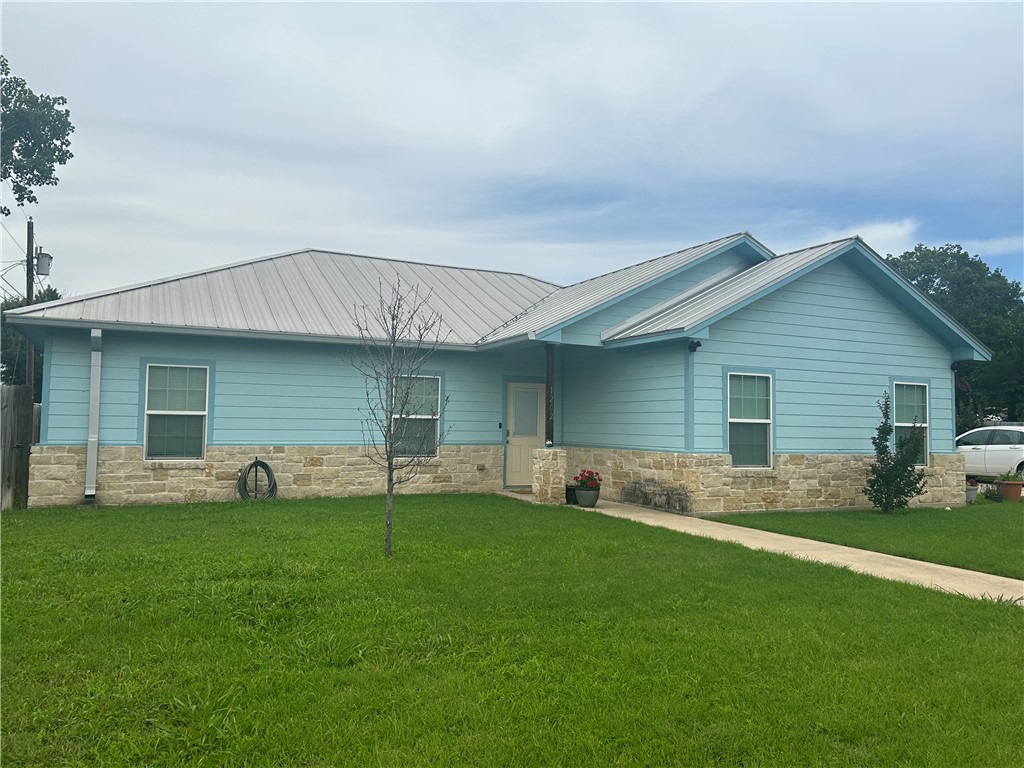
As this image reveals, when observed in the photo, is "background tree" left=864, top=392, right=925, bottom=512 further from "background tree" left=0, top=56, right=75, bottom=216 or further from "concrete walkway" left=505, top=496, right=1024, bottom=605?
"background tree" left=0, top=56, right=75, bottom=216

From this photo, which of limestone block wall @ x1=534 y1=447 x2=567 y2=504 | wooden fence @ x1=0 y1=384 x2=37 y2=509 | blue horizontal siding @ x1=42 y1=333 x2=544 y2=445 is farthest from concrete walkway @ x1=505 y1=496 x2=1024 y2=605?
wooden fence @ x1=0 y1=384 x2=37 y2=509

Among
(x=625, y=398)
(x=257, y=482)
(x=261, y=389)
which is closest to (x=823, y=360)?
(x=625, y=398)

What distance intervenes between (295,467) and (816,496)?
9299 mm

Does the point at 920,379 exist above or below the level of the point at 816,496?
above

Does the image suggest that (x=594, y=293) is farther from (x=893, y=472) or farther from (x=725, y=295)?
(x=893, y=472)

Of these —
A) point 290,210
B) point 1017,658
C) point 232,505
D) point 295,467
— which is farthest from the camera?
point 290,210

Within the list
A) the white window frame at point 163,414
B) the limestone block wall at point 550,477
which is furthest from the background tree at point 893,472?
the white window frame at point 163,414

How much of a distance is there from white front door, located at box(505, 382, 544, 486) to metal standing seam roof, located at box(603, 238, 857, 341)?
2.77 m

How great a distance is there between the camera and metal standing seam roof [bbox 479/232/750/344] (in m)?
13.7

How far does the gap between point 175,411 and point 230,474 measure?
1389 mm

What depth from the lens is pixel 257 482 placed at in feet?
43.0

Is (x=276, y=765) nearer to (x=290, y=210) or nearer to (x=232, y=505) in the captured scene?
(x=232, y=505)

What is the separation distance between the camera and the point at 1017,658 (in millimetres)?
5039

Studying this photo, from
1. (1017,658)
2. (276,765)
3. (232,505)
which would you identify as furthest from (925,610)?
(232,505)
